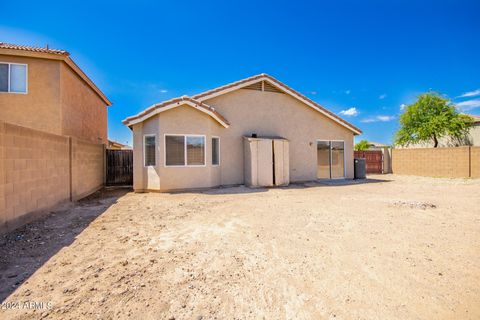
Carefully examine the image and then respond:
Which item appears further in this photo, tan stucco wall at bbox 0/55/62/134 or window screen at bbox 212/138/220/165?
window screen at bbox 212/138/220/165

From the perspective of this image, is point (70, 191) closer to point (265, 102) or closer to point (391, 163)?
point (265, 102)

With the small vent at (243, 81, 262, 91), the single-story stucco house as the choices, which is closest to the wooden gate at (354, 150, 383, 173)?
the single-story stucco house

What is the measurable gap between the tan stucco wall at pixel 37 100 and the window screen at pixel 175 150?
5081 mm

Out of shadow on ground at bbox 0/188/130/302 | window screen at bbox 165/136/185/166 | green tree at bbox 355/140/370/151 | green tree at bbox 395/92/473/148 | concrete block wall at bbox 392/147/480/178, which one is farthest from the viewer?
green tree at bbox 355/140/370/151

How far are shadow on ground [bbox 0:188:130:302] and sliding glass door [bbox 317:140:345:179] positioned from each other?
1218cm

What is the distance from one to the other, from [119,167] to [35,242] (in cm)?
963

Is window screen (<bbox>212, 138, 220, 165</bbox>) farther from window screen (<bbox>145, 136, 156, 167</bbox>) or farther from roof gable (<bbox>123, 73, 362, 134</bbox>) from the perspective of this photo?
window screen (<bbox>145, 136, 156, 167</bbox>)

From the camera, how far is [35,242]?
14.1 ft

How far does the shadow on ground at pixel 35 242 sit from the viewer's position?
3.10 meters

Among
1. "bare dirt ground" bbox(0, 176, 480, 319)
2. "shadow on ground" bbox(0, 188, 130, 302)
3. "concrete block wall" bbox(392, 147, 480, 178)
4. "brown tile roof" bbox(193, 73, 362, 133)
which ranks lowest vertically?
"bare dirt ground" bbox(0, 176, 480, 319)

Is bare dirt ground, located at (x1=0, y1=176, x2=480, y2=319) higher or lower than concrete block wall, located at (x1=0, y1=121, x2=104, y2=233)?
lower

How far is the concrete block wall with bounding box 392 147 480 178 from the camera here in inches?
616

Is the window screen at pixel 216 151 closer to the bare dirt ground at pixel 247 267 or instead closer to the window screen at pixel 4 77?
the bare dirt ground at pixel 247 267

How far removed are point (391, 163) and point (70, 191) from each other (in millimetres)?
22608
